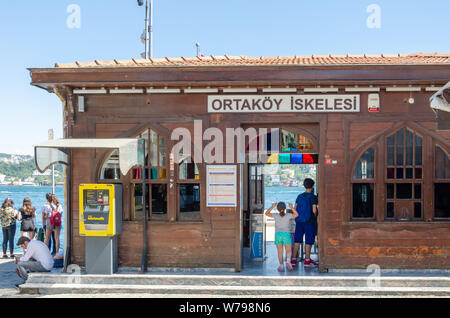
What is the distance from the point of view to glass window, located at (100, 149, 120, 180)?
8.91 metres

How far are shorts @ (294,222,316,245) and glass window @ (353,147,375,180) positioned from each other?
139 cm

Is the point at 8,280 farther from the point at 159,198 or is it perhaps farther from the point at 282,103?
the point at 282,103

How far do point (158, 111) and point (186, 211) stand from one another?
1990 mm

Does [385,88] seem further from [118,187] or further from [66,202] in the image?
[66,202]

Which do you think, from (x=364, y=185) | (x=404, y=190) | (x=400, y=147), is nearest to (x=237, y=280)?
(x=364, y=185)

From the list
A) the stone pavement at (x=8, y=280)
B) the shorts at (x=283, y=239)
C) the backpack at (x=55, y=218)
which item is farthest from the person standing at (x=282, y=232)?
the backpack at (x=55, y=218)

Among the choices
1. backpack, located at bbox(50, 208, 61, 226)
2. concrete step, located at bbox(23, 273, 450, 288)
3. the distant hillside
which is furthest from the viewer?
the distant hillside

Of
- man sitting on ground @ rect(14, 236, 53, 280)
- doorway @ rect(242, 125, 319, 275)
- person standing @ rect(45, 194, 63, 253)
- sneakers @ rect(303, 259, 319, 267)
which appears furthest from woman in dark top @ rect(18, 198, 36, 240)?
sneakers @ rect(303, 259, 319, 267)

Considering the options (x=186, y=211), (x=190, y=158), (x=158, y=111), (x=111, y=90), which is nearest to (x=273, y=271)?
(x=186, y=211)

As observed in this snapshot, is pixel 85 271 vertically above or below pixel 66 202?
below

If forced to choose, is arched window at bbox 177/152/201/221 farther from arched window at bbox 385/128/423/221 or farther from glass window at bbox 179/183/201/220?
arched window at bbox 385/128/423/221

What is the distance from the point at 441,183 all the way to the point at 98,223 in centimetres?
634

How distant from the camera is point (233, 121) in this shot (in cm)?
862

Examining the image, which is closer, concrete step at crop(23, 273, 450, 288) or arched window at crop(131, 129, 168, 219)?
concrete step at crop(23, 273, 450, 288)
